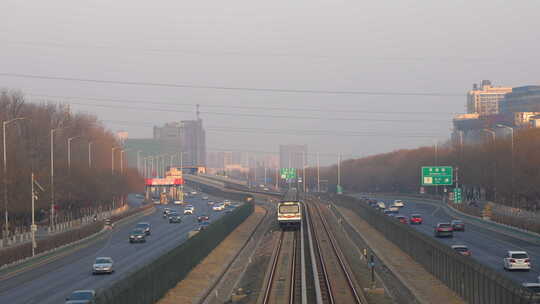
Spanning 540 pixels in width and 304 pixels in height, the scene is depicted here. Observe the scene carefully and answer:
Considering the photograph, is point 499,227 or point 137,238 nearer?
point 137,238

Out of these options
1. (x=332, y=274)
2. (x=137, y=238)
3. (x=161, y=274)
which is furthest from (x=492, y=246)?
(x=161, y=274)

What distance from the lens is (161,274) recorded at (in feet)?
95.1

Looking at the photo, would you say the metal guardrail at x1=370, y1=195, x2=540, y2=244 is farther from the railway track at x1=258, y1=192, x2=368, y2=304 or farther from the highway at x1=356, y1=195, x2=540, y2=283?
the railway track at x1=258, y1=192, x2=368, y2=304

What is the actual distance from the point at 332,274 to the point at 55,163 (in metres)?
61.7

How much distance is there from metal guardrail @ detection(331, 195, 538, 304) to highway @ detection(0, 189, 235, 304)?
1633cm

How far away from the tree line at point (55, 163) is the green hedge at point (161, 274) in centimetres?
1763

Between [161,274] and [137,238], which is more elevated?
[161,274]

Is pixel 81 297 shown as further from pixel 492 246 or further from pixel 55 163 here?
pixel 55 163

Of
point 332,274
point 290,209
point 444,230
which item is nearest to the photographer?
point 332,274

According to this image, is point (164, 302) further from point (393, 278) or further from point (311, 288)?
point (393, 278)

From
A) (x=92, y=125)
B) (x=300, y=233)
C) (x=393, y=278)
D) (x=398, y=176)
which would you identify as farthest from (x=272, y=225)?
(x=398, y=176)

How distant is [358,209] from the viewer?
88.6 m

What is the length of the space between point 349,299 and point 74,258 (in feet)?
95.9

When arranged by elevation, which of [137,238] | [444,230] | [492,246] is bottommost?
[137,238]
